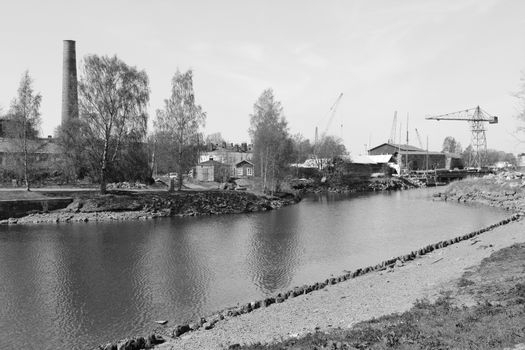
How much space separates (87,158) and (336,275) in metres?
33.2

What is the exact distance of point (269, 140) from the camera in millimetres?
71000

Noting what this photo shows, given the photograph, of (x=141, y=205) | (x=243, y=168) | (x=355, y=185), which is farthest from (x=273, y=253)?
(x=355, y=185)

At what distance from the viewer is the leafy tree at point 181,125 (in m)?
55.2

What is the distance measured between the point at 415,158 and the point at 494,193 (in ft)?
268

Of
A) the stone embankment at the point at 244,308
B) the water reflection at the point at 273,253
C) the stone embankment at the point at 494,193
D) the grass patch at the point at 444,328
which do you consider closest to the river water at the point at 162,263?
the water reflection at the point at 273,253

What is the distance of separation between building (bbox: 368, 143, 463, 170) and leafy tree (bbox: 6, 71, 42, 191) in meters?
106

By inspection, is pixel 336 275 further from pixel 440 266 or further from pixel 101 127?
pixel 101 127

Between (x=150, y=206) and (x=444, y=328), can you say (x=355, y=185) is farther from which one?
(x=444, y=328)

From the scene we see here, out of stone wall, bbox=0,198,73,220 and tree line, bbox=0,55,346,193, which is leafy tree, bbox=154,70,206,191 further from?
stone wall, bbox=0,198,73,220

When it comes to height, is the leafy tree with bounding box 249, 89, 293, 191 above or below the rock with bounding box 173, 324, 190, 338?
above

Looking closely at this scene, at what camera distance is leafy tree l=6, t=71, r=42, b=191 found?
4847cm

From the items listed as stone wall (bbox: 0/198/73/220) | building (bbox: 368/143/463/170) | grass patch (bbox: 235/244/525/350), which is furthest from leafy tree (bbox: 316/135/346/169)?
grass patch (bbox: 235/244/525/350)

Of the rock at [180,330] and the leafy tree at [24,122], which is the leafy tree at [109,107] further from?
the rock at [180,330]

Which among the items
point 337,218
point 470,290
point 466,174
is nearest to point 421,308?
point 470,290
